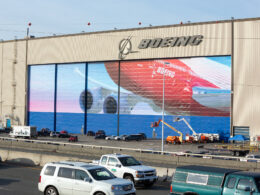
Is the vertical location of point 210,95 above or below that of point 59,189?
above

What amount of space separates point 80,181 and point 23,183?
7.26 meters

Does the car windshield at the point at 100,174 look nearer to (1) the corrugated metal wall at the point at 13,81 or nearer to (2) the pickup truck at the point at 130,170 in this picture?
(2) the pickup truck at the point at 130,170

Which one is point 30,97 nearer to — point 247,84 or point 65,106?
point 65,106

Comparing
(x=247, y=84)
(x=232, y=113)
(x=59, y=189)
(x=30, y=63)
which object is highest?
(x=30, y=63)

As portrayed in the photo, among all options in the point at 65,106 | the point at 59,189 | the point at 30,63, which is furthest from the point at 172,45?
the point at 59,189

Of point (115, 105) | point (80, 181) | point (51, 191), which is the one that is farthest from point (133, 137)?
point (80, 181)

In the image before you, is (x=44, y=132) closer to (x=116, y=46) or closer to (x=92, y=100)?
(x=92, y=100)

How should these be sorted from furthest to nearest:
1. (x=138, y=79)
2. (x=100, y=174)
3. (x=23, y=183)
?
(x=138, y=79), (x=23, y=183), (x=100, y=174)

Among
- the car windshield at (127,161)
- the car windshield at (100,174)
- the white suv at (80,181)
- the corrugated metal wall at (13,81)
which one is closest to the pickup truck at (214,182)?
the white suv at (80,181)

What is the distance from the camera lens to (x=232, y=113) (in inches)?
2549

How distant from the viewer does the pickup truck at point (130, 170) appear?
20281 mm

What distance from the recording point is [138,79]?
76125mm

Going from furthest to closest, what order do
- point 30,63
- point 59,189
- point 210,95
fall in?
1. point 30,63
2. point 210,95
3. point 59,189

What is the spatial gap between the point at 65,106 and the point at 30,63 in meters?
14.7
